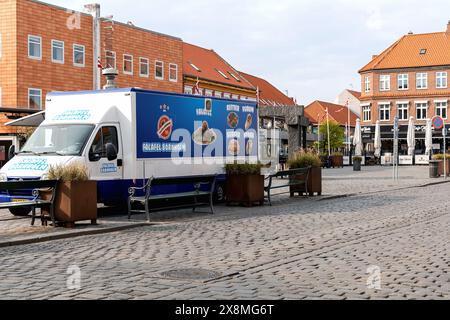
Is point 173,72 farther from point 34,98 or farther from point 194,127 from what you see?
point 194,127

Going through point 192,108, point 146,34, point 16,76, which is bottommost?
point 192,108

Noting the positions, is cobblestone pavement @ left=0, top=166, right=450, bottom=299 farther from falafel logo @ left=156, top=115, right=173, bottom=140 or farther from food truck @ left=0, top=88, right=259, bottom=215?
falafel logo @ left=156, top=115, right=173, bottom=140

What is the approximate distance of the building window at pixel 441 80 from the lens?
81250mm

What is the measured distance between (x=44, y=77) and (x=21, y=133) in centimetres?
Result: 542

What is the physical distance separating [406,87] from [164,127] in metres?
70.6

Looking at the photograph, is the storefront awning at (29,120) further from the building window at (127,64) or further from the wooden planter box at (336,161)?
the wooden planter box at (336,161)

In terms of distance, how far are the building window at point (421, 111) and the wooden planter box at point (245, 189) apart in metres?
67.7

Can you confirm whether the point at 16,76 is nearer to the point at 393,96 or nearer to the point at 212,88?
the point at 212,88

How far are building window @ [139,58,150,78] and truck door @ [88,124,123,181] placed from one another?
39.5 metres

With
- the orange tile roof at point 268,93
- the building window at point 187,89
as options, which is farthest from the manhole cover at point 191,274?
the orange tile roof at point 268,93

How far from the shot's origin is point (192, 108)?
18.0m

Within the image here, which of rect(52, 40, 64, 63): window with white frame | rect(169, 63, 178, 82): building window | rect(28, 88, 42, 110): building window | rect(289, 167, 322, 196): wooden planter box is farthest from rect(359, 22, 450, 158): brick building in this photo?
rect(289, 167, 322, 196): wooden planter box

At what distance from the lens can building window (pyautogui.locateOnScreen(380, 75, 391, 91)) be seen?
84250 mm
